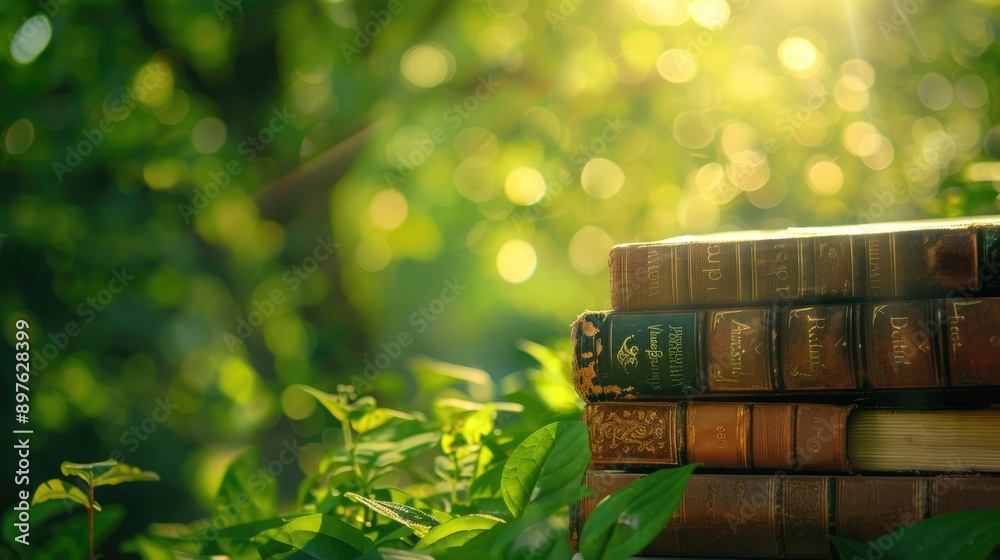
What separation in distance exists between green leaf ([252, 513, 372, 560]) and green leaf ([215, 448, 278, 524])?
9.2 inches

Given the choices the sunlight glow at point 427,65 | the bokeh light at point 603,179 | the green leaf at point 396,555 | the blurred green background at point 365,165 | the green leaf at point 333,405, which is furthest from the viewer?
the bokeh light at point 603,179

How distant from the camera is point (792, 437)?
1.73 ft

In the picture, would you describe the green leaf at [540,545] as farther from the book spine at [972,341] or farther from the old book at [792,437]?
the book spine at [972,341]

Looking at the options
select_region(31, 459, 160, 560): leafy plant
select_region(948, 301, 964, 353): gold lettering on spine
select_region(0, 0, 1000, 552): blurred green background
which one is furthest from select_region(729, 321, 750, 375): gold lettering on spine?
select_region(0, 0, 1000, 552): blurred green background

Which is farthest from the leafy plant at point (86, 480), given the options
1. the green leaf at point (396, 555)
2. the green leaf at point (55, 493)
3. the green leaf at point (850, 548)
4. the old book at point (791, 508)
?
the green leaf at point (850, 548)

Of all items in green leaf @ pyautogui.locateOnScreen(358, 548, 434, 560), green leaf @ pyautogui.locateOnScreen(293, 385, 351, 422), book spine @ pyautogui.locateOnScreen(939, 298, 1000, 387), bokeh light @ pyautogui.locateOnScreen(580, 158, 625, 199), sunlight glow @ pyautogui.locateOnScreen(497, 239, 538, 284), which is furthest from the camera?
bokeh light @ pyautogui.locateOnScreen(580, 158, 625, 199)

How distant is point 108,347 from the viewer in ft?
5.46

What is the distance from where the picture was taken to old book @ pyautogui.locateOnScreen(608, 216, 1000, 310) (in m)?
0.50

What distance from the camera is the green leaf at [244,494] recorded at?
2.17ft

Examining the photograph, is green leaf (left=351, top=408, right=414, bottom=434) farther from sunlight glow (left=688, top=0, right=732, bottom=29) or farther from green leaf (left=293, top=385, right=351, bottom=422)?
sunlight glow (left=688, top=0, right=732, bottom=29)

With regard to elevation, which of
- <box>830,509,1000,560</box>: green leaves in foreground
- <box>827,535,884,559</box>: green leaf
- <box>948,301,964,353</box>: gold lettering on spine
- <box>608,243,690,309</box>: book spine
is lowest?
<box>827,535,884,559</box>: green leaf

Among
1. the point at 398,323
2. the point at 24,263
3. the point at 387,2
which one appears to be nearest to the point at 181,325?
the point at 24,263

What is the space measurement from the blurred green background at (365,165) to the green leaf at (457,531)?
0.89m

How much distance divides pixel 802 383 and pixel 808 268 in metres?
0.08
